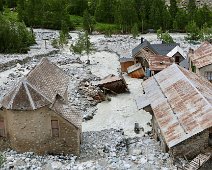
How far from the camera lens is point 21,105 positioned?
31141 mm

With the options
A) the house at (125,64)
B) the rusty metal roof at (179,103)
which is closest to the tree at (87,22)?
the house at (125,64)

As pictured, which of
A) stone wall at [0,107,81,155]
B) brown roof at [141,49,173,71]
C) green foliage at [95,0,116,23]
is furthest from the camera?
green foliage at [95,0,116,23]

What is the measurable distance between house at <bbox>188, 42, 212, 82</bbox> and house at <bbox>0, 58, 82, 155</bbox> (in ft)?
58.4

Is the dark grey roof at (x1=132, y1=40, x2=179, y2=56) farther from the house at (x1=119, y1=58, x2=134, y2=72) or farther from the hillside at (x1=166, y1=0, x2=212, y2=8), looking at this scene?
the hillside at (x1=166, y1=0, x2=212, y2=8)

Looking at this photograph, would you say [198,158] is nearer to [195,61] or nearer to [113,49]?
[195,61]

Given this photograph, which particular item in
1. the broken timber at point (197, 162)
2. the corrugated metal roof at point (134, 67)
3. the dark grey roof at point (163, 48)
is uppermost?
the dark grey roof at point (163, 48)

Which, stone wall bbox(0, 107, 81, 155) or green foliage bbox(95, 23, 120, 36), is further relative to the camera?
green foliage bbox(95, 23, 120, 36)

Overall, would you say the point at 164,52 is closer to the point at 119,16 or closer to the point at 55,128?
the point at 55,128

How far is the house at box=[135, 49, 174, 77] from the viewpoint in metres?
52.3

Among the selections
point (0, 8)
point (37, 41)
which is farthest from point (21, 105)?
point (0, 8)

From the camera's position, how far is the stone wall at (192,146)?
29656mm

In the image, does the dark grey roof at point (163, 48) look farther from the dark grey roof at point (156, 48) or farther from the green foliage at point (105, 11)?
the green foliage at point (105, 11)

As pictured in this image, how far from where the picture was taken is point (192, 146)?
29.9 m

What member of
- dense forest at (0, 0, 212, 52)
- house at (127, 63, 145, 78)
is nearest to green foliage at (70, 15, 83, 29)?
dense forest at (0, 0, 212, 52)
